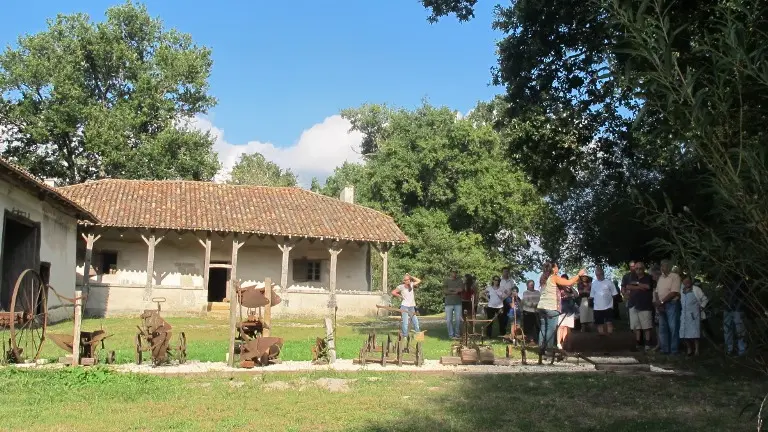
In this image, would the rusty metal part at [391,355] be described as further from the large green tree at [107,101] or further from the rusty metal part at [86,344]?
the large green tree at [107,101]

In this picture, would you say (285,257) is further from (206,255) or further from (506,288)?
(506,288)

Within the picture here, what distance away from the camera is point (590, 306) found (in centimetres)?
1538

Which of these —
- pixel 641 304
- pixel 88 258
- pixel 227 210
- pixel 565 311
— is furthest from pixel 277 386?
pixel 227 210

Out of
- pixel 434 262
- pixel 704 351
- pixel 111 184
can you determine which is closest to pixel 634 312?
pixel 704 351

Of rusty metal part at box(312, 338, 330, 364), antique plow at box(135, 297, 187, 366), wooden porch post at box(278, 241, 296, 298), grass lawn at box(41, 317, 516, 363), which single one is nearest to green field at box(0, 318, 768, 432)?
antique plow at box(135, 297, 187, 366)

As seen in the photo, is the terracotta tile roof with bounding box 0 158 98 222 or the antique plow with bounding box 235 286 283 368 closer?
the antique plow with bounding box 235 286 283 368

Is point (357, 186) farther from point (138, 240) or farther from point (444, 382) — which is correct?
point (444, 382)

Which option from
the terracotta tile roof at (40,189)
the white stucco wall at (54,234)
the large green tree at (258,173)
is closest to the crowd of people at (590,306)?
the terracotta tile roof at (40,189)

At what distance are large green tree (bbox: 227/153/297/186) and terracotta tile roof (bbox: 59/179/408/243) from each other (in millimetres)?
24836

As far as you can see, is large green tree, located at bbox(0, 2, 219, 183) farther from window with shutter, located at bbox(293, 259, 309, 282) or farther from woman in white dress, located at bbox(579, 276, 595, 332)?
woman in white dress, located at bbox(579, 276, 595, 332)

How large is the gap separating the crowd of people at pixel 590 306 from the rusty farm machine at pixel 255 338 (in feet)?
11.3

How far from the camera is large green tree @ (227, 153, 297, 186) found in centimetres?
5606

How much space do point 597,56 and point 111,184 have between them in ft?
70.8

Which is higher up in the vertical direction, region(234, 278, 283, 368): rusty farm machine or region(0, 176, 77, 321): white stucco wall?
region(0, 176, 77, 321): white stucco wall
